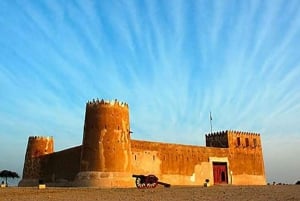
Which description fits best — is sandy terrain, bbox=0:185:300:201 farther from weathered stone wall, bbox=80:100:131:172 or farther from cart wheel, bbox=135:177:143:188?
weathered stone wall, bbox=80:100:131:172

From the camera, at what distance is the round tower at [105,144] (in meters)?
28.1

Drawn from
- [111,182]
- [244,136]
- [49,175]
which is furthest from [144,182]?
[244,136]

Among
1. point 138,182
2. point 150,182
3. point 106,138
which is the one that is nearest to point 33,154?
point 106,138

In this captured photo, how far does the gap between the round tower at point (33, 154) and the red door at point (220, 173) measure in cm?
1682

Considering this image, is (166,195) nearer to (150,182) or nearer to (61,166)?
(150,182)

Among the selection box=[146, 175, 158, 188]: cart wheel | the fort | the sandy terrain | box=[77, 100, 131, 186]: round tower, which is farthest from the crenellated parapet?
the sandy terrain

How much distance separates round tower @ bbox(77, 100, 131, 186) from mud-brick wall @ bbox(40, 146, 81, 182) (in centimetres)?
417

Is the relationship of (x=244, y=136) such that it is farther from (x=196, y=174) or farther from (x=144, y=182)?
(x=144, y=182)

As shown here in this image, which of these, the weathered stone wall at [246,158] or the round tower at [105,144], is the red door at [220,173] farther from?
the round tower at [105,144]

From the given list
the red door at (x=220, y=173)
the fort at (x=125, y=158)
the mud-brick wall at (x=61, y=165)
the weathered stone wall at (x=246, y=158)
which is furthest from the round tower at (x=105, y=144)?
the weathered stone wall at (x=246, y=158)

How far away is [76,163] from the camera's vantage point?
108ft

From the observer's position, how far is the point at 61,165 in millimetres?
36188

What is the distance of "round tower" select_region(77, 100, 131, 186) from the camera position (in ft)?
92.1

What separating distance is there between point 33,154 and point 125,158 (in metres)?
16.1
